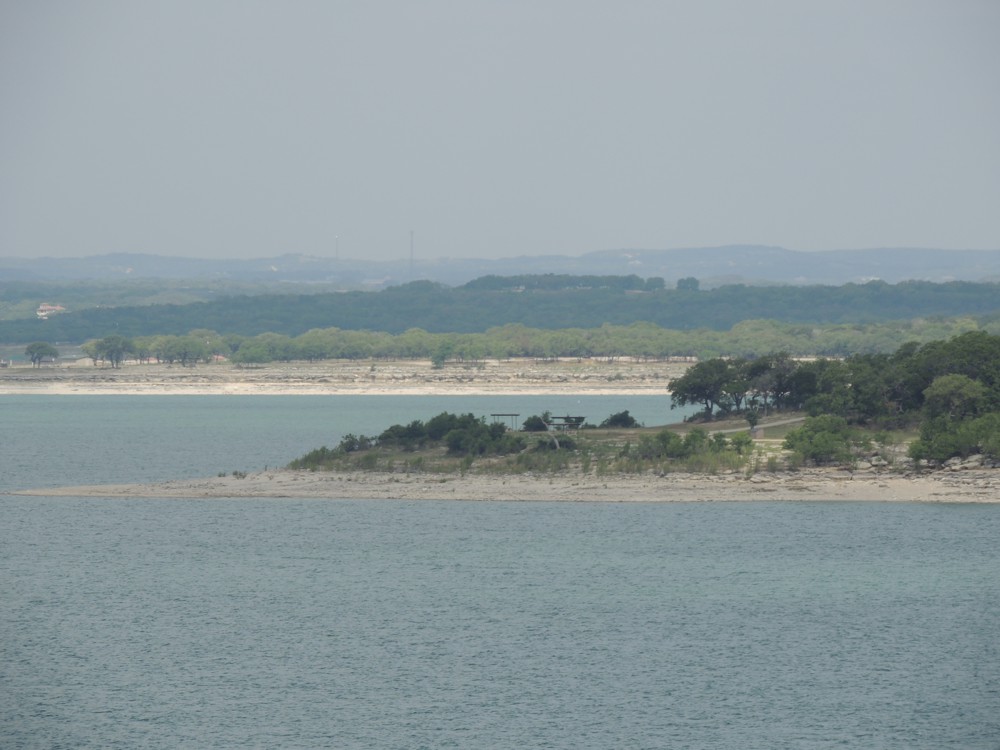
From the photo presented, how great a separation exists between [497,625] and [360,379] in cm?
13073

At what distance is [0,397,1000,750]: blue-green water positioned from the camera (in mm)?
33438

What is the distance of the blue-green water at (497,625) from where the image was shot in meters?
33.4

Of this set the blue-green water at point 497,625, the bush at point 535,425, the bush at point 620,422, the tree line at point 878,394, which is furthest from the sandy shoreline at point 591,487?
the bush at point 620,422

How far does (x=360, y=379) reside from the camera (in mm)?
171625

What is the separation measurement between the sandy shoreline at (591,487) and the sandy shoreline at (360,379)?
86.9 m

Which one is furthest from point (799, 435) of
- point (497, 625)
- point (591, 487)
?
point (497, 625)

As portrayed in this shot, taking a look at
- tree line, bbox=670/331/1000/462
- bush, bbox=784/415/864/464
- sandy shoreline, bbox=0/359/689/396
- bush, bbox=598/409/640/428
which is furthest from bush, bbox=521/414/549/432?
sandy shoreline, bbox=0/359/689/396

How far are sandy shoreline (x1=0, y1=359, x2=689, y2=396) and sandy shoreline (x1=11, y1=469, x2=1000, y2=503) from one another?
8695 cm

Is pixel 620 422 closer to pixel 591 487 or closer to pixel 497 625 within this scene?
pixel 591 487

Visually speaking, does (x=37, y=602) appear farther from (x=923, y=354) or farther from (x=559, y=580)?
(x=923, y=354)

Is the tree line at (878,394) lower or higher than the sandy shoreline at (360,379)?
higher

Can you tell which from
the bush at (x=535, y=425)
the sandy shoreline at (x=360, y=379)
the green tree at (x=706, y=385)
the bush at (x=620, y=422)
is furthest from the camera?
the sandy shoreline at (x=360, y=379)

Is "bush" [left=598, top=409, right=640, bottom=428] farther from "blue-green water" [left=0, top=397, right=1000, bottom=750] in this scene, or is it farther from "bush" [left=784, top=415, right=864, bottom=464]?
"blue-green water" [left=0, top=397, right=1000, bottom=750]

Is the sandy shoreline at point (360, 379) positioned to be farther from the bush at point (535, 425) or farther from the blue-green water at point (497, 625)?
the blue-green water at point (497, 625)
